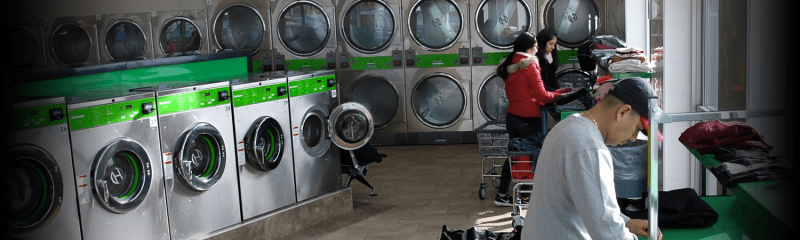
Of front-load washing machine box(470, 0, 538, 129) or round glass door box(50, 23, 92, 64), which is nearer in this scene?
front-load washing machine box(470, 0, 538, 129)

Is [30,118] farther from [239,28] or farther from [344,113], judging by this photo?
[239,28]

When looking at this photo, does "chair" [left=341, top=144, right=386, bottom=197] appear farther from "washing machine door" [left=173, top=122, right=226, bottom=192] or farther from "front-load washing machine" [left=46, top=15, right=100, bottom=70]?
"front-load washing machine" [left=46, top=15, right=100, bottom=70]

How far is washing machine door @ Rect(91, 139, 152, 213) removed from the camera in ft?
14.5

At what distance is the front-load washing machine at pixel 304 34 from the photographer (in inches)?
356

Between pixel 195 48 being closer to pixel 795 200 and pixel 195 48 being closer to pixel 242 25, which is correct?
pixel 242 25

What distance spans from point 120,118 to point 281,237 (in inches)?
64.1

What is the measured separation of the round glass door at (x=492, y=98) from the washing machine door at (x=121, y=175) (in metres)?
4.95

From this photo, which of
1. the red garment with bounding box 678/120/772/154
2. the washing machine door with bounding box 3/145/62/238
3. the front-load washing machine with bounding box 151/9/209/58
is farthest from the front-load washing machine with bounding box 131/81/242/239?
the front-load washing machine with bounding box 151/9/209/58

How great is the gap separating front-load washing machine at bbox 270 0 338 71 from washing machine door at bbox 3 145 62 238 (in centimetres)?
512

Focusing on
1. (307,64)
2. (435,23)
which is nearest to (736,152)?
(435,23)

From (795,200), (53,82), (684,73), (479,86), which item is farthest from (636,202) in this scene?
(479,86)

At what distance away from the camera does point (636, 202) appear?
3094mm

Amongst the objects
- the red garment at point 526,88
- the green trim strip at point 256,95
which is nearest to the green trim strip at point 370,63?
the red garment at point 526,88

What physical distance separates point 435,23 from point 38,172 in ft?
17.9
